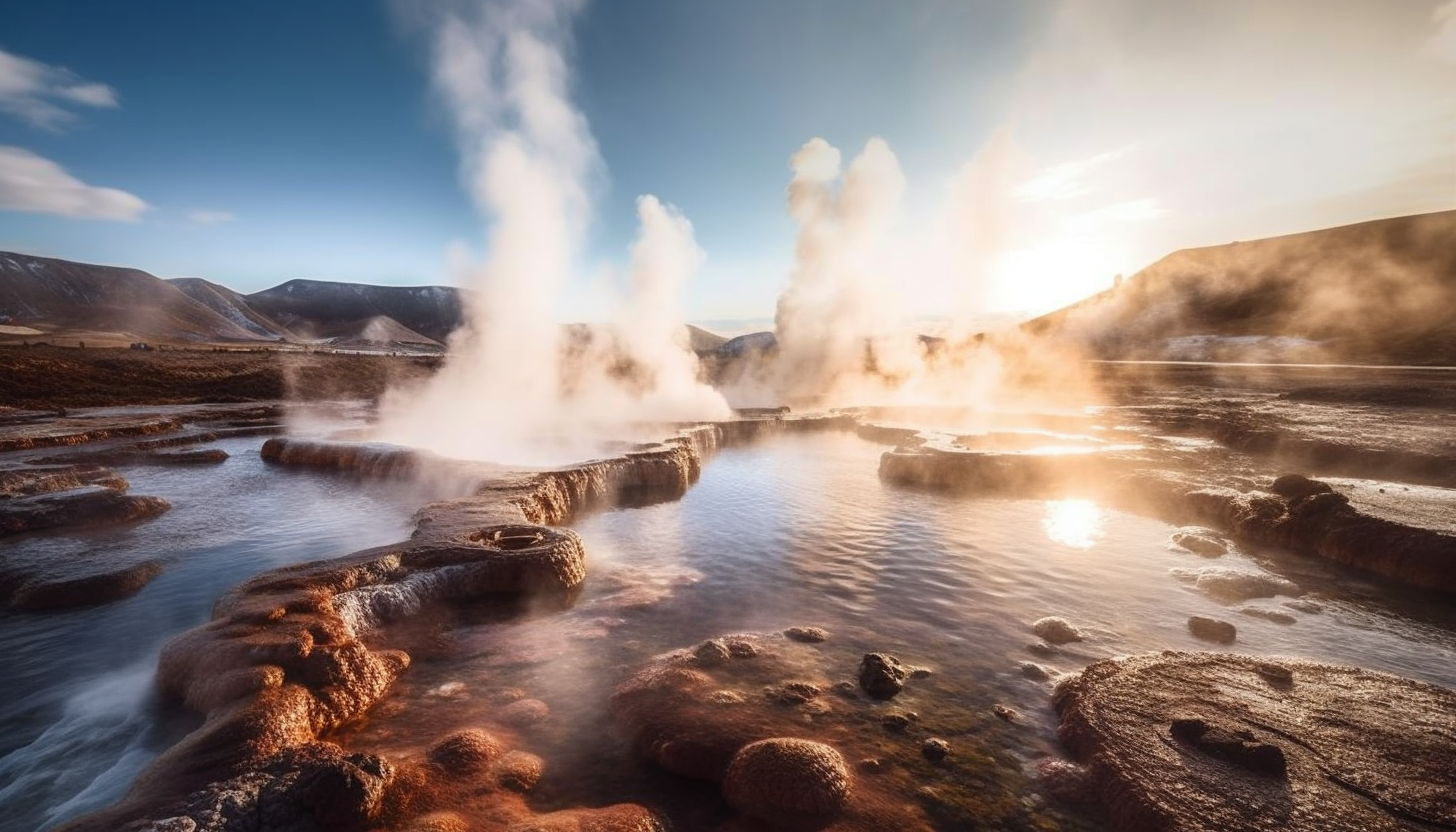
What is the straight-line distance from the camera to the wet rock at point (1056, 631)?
26.6 feet

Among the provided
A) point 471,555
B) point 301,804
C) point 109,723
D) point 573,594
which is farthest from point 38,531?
point 301,804

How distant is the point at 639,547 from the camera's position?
12461 millimetres

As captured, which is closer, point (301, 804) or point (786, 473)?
point (301, 804)

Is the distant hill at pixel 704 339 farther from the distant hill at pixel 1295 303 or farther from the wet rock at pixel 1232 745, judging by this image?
the wet rock at pixel 1232 745

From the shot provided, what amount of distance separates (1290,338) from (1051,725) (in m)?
65.6

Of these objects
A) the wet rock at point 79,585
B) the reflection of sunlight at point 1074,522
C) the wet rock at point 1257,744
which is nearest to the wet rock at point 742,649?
the wet rock at point 1257,744

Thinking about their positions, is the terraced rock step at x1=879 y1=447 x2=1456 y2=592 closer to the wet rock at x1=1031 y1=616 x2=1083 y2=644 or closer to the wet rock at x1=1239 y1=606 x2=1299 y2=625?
the wet rock at x1=1239 y1=606 x2=1299 y2=625

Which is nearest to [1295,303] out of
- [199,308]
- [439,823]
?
[439,823]

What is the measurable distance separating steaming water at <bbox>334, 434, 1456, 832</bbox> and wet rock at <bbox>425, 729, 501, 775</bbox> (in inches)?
14.6

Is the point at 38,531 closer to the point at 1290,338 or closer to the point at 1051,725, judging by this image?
the point at 1051,725

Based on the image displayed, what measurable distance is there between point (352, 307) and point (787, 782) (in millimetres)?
186009

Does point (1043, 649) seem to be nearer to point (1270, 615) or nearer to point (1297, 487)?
point (1270, 615)

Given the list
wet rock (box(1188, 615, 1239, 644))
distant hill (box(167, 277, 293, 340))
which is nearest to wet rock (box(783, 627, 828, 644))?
wet rock (box(1188, 615, 1239, 644))

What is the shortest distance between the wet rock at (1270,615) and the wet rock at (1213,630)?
0.88 metres
